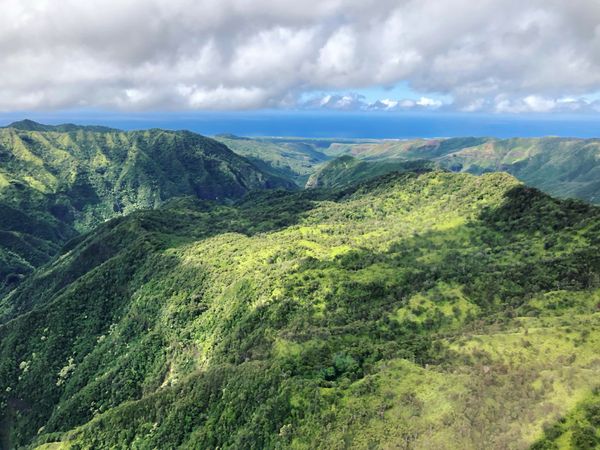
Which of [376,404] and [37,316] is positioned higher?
[376,404]

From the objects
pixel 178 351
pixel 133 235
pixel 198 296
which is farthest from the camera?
pixel 133 235

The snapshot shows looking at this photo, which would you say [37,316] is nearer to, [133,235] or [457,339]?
[133,235]

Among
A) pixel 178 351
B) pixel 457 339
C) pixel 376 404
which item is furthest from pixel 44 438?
pixel 457 339

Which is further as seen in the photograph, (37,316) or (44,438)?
(37,316)

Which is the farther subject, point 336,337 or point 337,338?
point 336,337

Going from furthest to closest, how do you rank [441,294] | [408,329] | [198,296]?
[198,296]
[441,294]
[408,329]

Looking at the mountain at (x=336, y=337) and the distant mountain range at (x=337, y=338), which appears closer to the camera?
the distant mountain range at (x=337, y=338)

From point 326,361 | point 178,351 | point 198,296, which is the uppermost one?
point 326,361

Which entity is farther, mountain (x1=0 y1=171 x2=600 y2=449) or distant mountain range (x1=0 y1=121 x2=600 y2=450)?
mountain (x1=0 y1=171 x2=600 y2=449)
